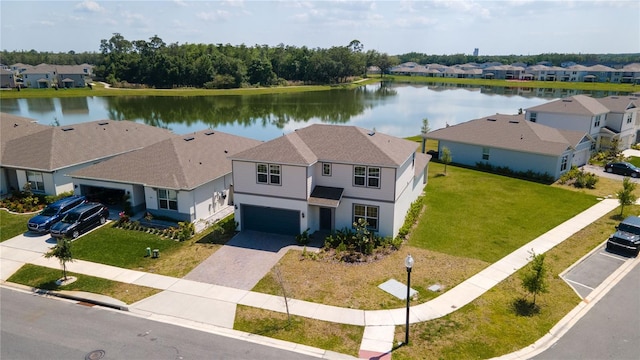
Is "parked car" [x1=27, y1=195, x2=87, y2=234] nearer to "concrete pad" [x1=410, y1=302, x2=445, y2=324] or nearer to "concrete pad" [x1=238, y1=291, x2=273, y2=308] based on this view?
"concrete pad" [x1=238, y1=291, x2=273, y2=308]

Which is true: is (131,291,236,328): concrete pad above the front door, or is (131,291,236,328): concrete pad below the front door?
below

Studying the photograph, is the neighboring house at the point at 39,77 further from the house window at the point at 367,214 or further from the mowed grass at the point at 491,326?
the mowed grass at the point at 491,326

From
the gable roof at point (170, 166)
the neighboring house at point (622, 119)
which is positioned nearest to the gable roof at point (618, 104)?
the neighboring house at point (622, 119)

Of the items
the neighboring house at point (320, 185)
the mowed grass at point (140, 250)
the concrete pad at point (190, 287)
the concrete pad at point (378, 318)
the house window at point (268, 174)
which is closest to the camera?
the concrete pad at point (378, 318)

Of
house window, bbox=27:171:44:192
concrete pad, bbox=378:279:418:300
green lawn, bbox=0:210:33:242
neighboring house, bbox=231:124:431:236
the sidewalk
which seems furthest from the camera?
house window, bbox=27:171:44:192

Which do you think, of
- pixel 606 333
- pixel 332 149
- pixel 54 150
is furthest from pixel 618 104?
pixel 54 150

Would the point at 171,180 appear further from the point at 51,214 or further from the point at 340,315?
the point at 340,315

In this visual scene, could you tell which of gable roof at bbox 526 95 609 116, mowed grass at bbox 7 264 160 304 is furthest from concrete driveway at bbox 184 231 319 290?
gable roof at bbox 526 95 609 116
